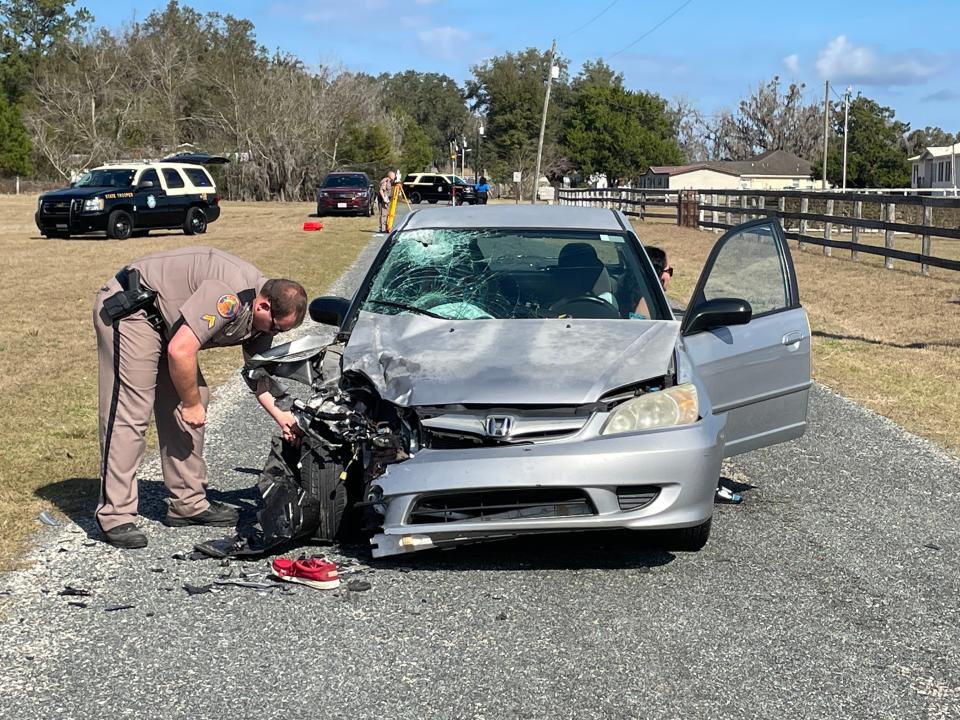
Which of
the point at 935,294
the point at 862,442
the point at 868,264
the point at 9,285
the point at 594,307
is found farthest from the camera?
the point at 868,264

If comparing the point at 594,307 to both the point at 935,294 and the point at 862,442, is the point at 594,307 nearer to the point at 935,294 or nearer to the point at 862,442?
the point at 862,442

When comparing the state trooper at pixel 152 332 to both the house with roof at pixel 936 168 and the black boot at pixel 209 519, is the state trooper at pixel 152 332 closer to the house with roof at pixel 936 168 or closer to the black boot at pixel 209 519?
the black boot at pixel 209 519

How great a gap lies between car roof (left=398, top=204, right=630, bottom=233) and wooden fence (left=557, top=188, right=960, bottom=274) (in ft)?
7.38

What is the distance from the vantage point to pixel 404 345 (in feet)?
19.4

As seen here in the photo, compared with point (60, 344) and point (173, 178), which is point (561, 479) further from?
point (173, 178)

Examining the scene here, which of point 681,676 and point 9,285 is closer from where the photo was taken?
point 681,676

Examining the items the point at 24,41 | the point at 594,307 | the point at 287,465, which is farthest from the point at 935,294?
the point at 24,41

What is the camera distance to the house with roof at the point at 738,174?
107 m

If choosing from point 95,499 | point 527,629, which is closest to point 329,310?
point 95,499

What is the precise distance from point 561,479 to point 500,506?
0.95 ft

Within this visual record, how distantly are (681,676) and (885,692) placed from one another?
0.64 m

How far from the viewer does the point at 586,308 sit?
654cm

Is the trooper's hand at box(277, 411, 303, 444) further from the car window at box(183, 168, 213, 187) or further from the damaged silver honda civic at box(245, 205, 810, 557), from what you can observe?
the car window at box(183, 168, 213, 187)

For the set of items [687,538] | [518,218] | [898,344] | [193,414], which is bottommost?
[898,344]
